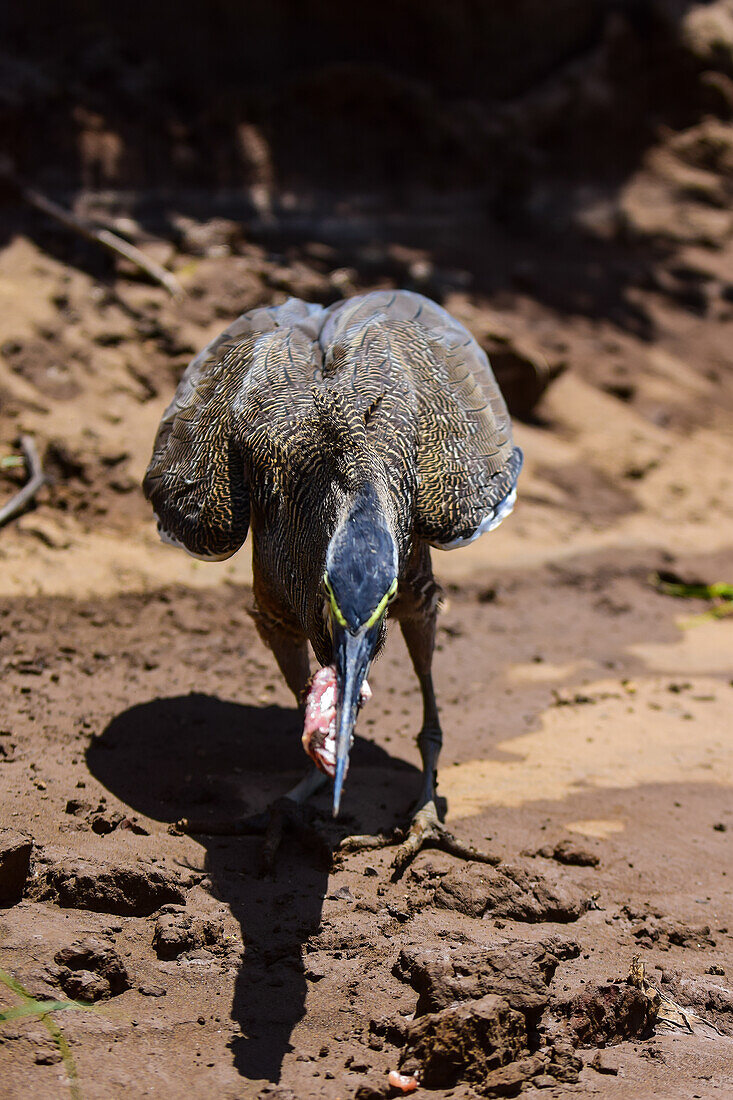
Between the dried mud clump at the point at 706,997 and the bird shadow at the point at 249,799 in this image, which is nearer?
the bird shadow at the point at 249,799

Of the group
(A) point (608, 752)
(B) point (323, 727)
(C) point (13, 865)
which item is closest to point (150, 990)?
(C) point (13, 865)

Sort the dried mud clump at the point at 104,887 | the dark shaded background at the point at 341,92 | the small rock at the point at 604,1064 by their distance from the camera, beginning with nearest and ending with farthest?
the small rock at the point at 604,1064 < the dried mud clump at the point at 104,887 < the dark shaded background at the point at 341,92

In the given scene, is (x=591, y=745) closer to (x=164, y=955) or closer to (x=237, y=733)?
(x=237, y=733)

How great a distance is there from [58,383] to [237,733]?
3.95 m

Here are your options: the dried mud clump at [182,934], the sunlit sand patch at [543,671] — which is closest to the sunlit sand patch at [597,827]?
the sunlit sand patch at [543,671]

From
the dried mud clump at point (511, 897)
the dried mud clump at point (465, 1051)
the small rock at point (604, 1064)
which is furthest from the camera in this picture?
the dried mud clump at point (511, 897)

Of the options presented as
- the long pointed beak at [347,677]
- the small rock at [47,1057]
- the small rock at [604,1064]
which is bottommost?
the small rock at [47,1057]

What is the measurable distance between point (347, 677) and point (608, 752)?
10.7 ft

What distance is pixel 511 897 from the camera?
4309mm

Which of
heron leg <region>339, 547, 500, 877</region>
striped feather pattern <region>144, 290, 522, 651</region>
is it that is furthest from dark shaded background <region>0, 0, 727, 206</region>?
heron leg <region>339, 547, 500, 877</region>

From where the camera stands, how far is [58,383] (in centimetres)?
841

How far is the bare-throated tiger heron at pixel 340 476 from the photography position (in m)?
3.40

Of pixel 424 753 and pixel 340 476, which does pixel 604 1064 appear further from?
pixel 340 476

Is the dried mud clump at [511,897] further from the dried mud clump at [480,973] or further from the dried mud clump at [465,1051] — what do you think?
the dried mud clump at [465,1051]
